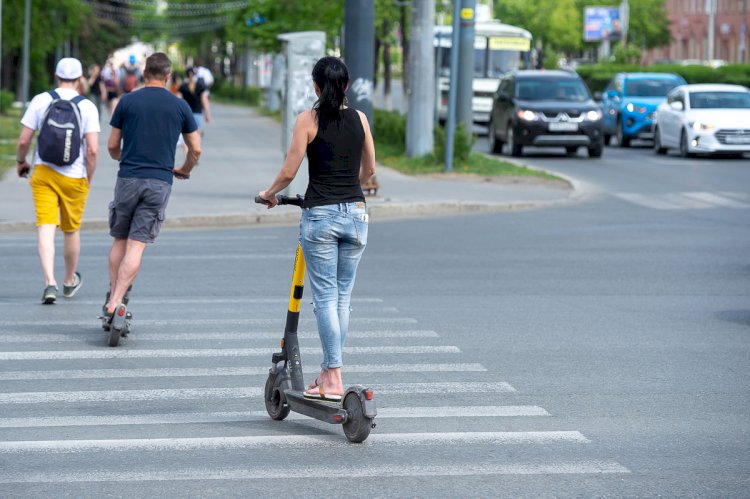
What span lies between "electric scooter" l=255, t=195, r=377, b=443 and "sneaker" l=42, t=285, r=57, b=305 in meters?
4.37

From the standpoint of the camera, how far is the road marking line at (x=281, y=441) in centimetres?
670

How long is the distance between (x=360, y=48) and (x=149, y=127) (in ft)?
38.9

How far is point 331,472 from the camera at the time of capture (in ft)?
20.7

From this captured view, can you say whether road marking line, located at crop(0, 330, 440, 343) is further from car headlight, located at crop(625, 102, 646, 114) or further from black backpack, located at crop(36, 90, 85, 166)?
car headlight, located at crop(625, 102, 646, 114)

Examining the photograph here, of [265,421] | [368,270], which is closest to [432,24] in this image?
[368,270]

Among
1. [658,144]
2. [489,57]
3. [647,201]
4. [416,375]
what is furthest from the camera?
[489,57]

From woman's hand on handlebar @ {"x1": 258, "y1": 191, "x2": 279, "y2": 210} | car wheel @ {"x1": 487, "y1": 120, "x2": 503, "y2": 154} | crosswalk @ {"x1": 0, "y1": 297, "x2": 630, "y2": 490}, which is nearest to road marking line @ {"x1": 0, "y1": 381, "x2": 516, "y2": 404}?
crosswalk @ {"x1": 0, "y1": 297, "x2": 630, "y2": 490}

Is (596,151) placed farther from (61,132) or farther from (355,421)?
(355,421)

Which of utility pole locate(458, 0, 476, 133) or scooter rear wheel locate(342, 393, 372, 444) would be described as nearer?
scooter rear wheel locate(342, 393, 372, 444)

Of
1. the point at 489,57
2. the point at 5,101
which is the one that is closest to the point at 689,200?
the point at 489,57

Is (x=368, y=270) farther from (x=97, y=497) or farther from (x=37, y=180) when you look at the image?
(x=97, y=497)

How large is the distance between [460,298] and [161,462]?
5719mm

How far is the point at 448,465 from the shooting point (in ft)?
21.0

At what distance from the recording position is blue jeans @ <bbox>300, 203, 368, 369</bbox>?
7.00 meters
